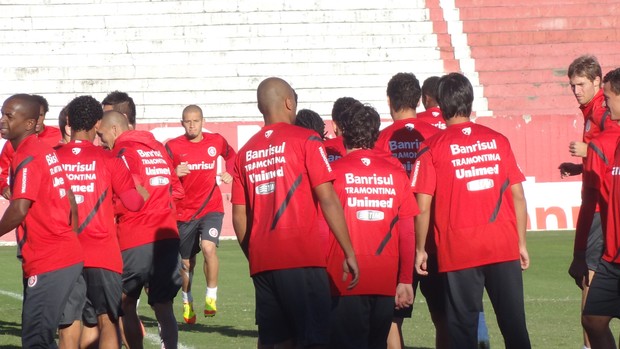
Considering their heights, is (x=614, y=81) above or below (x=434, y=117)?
above

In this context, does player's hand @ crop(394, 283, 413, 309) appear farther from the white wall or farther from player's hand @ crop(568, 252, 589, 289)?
the white wall

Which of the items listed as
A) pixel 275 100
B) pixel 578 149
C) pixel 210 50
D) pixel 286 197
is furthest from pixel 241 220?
pixel 210 50

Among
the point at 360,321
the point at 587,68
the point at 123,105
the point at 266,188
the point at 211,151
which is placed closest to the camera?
the point at 266,188

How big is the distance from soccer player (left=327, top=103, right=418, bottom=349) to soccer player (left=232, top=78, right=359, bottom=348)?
32cm

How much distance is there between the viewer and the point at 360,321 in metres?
7.89

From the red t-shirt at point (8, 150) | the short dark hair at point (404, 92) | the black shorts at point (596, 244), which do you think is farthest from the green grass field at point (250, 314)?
the short dark hair at point (404, 92)

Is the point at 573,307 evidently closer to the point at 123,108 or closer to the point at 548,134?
the point at 123,108

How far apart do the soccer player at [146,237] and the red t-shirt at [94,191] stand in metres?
0.97

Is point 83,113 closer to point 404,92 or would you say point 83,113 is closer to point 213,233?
point 404,92

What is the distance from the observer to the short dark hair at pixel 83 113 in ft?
30.2

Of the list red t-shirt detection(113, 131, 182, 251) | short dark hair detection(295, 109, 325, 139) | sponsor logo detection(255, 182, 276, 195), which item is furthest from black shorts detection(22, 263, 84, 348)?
short dark hair detection(295, 109, 325, 139)

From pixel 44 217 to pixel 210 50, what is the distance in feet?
73.4

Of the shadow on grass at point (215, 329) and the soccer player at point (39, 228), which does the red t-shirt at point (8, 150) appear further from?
the soccer player at point (39, 228)

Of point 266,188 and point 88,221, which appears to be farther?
point 88,221
